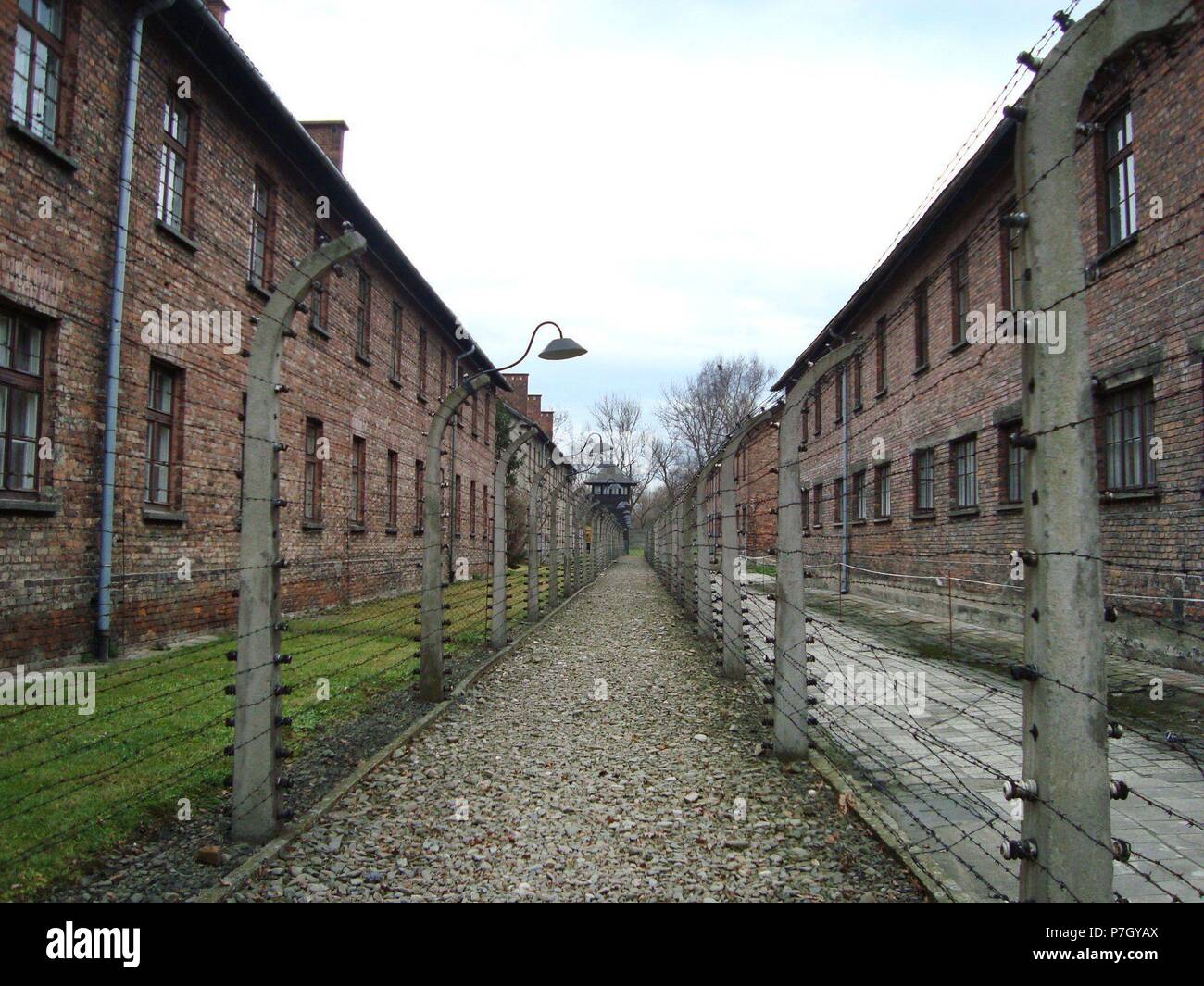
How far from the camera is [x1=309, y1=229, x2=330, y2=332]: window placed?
47.6 feet

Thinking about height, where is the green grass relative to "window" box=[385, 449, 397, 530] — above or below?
below

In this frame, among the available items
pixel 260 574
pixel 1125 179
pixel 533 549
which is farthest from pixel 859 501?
pixel 260 574

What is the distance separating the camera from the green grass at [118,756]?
3719 millimetres

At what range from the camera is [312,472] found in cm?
1470

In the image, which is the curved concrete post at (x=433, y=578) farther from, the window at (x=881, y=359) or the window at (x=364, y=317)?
the window at (x=881, y=359)

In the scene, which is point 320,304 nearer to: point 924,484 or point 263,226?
point 263,226

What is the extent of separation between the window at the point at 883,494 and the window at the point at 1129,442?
8159mm

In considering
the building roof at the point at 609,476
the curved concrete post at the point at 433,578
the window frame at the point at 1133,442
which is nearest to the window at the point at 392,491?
the curved concrete post at the point at 433,578

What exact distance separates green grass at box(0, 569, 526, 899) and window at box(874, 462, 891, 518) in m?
13.2

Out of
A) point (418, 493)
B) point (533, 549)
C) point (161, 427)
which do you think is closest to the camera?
point (161, 427)

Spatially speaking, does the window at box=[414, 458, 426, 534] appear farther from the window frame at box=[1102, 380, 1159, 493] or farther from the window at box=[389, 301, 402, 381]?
the window frame at box=[1102, 380, 1159, 493]

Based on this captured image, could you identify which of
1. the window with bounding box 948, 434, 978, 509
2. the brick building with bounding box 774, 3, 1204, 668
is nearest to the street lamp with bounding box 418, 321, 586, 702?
the brick building with bounding box 774, 3, 1204, 668

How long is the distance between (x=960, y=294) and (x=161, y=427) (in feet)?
43.7

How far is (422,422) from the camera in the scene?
22.0 meters
